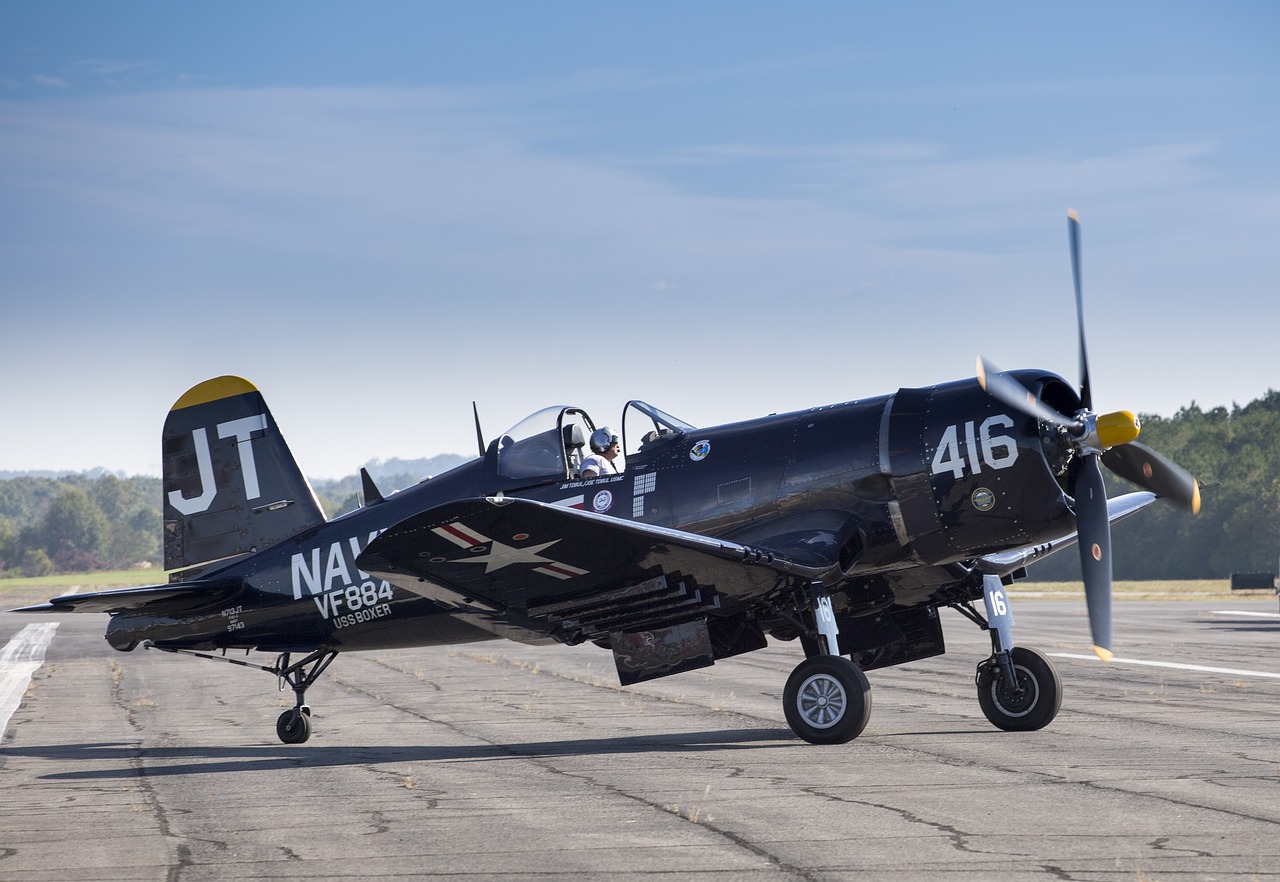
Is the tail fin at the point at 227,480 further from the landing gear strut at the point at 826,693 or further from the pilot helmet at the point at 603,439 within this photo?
the landing gear strut at the point at 826,693

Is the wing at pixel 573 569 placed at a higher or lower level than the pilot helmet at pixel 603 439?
lower

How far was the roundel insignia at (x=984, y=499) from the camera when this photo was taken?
1108cm

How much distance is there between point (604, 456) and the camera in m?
12.6

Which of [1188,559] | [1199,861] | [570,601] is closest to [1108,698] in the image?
[570,601]

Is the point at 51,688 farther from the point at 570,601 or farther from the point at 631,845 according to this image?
the point at 631,845

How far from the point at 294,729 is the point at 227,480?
306cm

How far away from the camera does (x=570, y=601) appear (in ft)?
38.4

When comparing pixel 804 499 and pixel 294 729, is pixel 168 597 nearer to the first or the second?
pixel 294 729

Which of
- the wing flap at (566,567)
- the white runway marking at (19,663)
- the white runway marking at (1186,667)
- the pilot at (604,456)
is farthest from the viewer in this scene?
the white runway marking at (19,663)

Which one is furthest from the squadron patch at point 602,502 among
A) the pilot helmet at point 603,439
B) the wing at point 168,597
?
the wing at point 168,597

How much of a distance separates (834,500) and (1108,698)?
582cm

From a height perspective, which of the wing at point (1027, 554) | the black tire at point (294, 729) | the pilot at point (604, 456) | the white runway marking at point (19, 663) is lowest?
the white runway marking at point (19, 663)

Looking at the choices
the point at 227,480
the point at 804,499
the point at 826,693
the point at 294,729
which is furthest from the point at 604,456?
the point at 227,480

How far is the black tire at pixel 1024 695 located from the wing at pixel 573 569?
238cm
